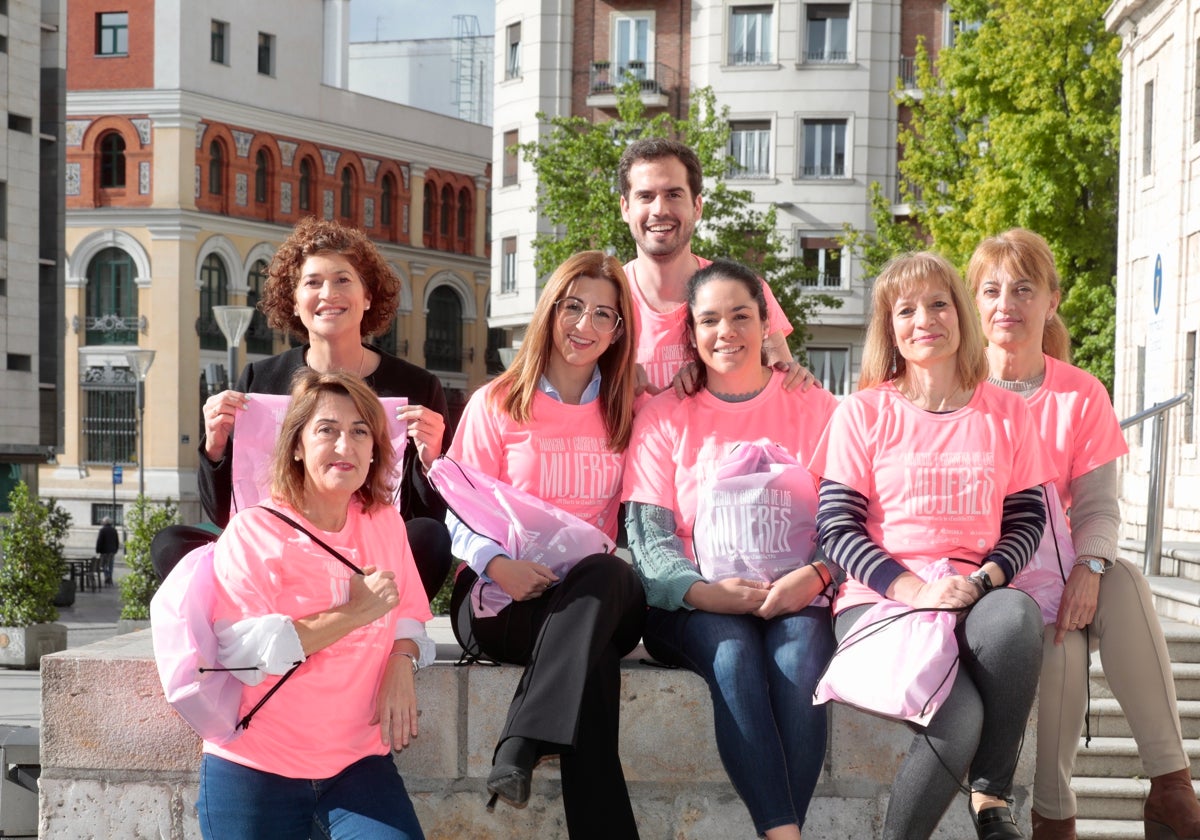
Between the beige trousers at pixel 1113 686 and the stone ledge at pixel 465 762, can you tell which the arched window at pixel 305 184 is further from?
the beige trousers at pixel 1113 686

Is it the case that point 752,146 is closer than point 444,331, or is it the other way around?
point 752,146

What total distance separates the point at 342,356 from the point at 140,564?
1584 centimetres

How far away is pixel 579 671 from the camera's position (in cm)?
475

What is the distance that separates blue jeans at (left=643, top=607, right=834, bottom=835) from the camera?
467 centimetres

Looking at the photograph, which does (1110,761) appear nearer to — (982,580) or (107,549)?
(982,580)

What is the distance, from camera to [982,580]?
4.83 meters

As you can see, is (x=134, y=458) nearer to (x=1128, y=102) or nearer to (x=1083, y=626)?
(x=1128, y=102)

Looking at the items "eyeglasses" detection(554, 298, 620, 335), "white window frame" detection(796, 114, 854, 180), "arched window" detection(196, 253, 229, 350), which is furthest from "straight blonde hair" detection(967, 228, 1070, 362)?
"arched window" detection(196, 253, 229, 350)

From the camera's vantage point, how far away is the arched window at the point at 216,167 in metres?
49.1

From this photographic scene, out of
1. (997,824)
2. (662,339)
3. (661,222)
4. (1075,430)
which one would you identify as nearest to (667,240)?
(661,222)

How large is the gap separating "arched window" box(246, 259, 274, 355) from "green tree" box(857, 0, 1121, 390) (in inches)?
1058

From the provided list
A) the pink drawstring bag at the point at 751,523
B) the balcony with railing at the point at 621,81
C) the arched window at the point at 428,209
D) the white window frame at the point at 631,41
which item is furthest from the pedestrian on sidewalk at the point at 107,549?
the pink drawstring bag at the point at 751,523

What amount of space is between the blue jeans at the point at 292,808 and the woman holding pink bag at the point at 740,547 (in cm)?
107

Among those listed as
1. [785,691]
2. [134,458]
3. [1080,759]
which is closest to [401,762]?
[785,691]
